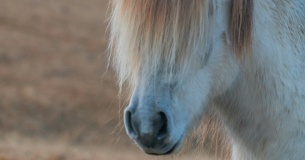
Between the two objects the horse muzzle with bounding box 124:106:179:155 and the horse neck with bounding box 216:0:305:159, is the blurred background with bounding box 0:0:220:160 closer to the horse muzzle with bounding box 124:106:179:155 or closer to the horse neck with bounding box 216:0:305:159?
the horse neck with bounding box 216:0:305:159

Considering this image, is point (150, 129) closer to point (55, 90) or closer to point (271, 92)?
point (271, 92)

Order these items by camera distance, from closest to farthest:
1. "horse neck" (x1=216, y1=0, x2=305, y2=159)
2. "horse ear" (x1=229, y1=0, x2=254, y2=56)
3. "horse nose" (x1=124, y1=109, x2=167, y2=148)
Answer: "horse nose" (x1=124, y1=109, x2=167, y2=148)
"horse ear" (x1=229, y1=0, x2=254, y2=56)
"horse neck" (x1=216, y1=0, x2=305, y2=159)

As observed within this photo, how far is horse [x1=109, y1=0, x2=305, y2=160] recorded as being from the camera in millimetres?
3785

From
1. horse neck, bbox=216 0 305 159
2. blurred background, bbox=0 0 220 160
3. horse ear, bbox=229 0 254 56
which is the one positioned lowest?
blurred background, bbox=0 0 220 160

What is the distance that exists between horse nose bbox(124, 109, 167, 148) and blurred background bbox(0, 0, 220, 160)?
3293mm

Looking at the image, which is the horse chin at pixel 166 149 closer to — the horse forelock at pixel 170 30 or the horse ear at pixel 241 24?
the horse forelock at pixel 170 30

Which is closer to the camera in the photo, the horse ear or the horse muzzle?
the horse muzzle

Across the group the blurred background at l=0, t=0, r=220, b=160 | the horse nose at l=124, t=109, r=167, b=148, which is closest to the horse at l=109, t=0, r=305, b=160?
the horse nose at l=124, t=109, r=167, b=148

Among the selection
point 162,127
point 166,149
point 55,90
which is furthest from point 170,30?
point 55,90

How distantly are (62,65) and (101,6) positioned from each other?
16684mm

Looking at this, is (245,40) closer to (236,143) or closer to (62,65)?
(236,143)

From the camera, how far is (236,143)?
14.3ft

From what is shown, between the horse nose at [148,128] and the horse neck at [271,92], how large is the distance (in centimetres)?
58

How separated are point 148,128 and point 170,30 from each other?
536mm
